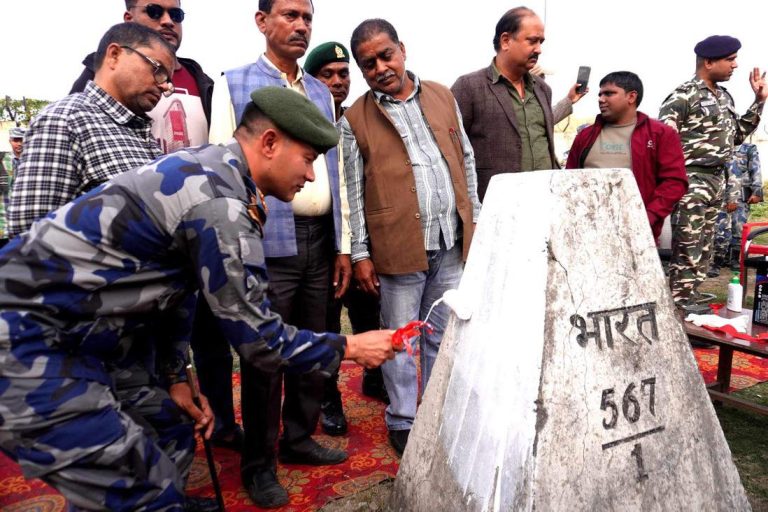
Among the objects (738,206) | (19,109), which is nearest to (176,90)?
(738,206)

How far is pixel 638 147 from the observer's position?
156 inches

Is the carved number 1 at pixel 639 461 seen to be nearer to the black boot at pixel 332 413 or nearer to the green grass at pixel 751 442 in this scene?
the green grass at pixel 751 442

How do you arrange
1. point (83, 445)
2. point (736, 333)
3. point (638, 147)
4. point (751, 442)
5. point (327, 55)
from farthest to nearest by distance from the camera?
point (638, 147) → point (327, 55) → point (736, 333) → point (751, 442) → point (83, 445)

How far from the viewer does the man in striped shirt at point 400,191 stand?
8.74 feet

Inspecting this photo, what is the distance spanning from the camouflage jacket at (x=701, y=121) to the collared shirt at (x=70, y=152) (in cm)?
405

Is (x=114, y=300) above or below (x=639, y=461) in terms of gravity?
above

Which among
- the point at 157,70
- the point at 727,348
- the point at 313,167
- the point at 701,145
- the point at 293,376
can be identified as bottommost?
the point at 727,348

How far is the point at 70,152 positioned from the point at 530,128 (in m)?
2.37

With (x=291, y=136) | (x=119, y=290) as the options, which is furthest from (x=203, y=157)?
(x=119, y=290)

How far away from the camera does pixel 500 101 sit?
10.4ft

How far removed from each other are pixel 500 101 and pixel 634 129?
4.66 ft

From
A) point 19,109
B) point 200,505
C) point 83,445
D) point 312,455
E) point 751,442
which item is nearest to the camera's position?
point 83,445

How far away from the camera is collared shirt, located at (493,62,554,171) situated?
3.20 m

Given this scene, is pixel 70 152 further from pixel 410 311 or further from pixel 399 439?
pixel 399 439
